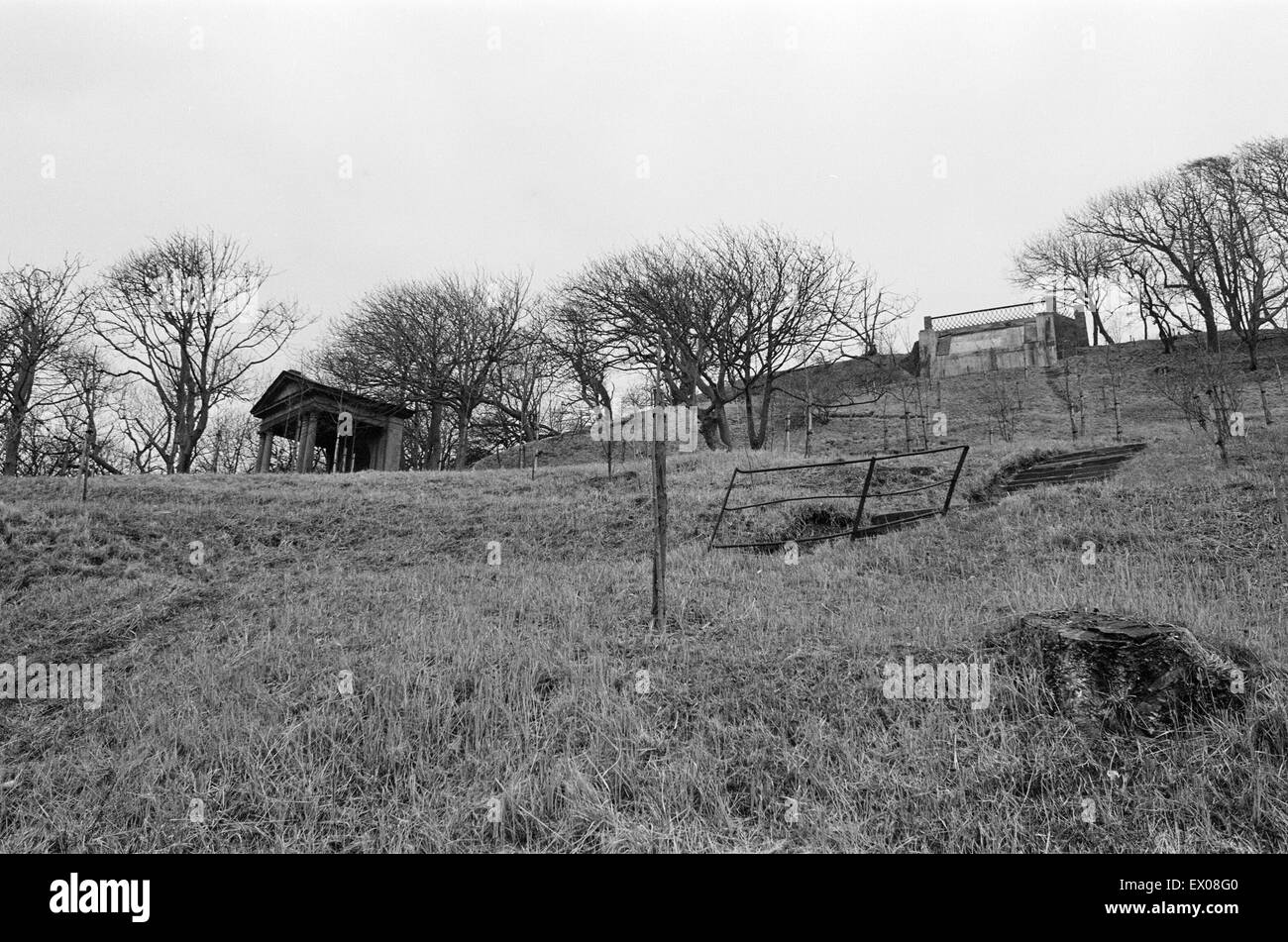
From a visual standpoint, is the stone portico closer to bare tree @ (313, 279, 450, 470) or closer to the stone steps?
bare tree @ (313, 279, 450, 470)

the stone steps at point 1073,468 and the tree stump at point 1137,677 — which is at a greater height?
the stone steps at point 1073,468

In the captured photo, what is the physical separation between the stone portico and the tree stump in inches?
1030

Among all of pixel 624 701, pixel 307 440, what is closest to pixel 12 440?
pixel 307 440

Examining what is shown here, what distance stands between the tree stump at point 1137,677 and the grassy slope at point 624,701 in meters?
0.16

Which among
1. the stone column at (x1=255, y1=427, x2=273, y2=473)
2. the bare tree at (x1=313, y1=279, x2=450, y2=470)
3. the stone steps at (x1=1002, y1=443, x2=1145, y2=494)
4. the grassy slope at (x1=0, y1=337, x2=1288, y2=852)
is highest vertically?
the bare tree at (x1=313, y1=279, x2=450, y2=470)

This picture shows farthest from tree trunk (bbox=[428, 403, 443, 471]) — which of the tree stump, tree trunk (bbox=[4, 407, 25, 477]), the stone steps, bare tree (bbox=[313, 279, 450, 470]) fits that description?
the tree stump

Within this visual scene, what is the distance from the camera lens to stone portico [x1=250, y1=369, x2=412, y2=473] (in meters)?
26.2

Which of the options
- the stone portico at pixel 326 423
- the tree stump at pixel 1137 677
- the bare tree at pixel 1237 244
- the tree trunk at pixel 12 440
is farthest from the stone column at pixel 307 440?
the bare tree at pixel 1237 244

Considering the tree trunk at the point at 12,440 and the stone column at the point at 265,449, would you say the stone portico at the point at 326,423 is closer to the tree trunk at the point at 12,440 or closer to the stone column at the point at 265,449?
the stone column at the point at 265,449

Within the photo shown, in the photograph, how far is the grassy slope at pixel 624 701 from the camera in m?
3.20

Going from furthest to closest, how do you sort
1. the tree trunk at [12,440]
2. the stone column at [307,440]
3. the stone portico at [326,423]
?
the stone portico at [326,423] < the stone column at [307,440] < the tree trunk at [12,440]

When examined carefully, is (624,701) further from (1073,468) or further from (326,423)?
(326,423)

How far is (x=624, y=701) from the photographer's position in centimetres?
439
